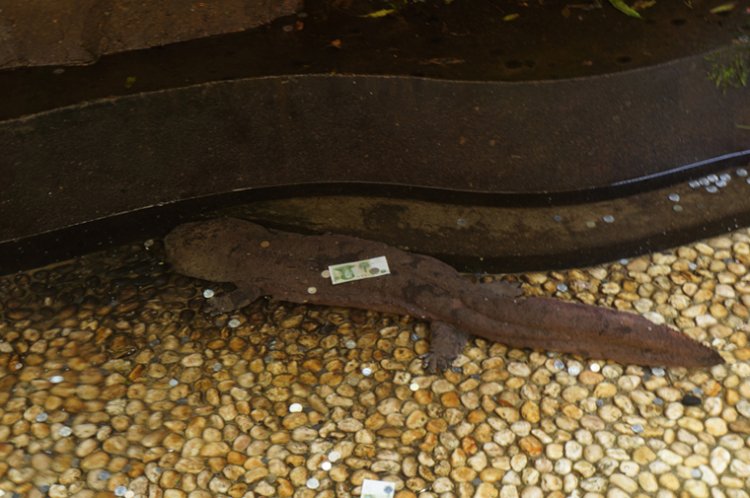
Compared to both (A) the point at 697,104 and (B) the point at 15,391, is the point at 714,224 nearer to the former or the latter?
(A) the point at 697,104

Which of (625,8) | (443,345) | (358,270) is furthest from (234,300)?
(625,8)

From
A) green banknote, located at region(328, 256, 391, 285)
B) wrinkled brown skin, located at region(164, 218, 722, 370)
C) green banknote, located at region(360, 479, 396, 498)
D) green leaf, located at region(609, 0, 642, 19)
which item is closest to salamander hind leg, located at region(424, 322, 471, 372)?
wrinkled brown skin, located at region(164, 218, 722, 370)

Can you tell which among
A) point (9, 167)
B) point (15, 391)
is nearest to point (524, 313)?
point (15, 391)

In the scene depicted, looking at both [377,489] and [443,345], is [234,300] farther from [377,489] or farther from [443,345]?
[377,489]

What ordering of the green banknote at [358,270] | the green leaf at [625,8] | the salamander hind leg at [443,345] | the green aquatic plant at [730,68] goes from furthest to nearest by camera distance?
the green leaf at [625,8] → the green aquatic plant at [730,68] → the green banknote at [358,270] → the salamander hind leg at [443,345]

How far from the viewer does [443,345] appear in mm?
3725

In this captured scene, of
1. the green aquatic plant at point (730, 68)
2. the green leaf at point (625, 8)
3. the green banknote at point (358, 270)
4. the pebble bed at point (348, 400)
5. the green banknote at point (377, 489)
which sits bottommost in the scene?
the green banknote at point (377, 489)

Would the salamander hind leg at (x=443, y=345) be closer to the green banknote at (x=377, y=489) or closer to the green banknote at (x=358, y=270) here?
the green banknote at (x=358, y=270)

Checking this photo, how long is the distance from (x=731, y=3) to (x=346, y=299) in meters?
3.06

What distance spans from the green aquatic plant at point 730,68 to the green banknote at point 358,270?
87.7 inches

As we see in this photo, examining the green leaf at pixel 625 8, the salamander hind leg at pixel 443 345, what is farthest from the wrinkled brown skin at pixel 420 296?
the green leaf at pixel 625 8

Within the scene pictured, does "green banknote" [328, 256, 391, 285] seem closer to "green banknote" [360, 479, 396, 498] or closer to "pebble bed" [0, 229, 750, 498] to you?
"pebble bed" [0, 229, 750, 498]

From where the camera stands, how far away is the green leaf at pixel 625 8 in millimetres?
4719

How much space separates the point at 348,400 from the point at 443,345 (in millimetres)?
534
